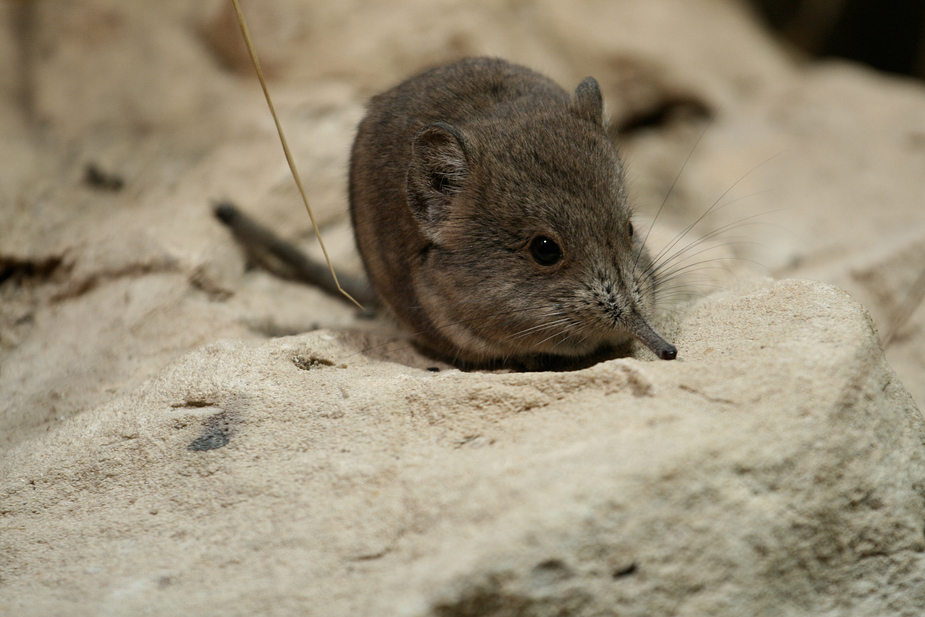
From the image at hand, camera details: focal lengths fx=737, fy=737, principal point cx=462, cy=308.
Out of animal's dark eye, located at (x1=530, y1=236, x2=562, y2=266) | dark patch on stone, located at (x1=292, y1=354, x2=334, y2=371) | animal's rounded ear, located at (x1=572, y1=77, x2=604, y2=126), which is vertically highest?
animal's rounded ear, located at (x1=572, y1=77, x2=604, y2=126)

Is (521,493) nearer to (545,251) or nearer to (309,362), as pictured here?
(545,251)

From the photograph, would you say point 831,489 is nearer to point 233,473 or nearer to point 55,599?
point 233,473

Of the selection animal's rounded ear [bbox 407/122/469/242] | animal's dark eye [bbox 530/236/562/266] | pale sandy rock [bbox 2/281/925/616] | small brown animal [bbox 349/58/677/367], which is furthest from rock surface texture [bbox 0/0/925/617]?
animal's rounded ear [bbox 407/122/469/242]

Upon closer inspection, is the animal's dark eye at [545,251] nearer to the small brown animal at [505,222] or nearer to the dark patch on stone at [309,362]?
the small brown animal at [505,222]

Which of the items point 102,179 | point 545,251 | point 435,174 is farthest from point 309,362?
point 102,179

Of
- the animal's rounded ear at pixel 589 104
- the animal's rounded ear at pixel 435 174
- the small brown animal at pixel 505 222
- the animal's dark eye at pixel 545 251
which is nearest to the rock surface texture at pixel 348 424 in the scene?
the small brown animal at pixel 505 222

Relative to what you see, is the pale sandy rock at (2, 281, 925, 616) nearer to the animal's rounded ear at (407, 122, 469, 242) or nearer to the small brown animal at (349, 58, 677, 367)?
the small brown animal at (349, 58, 677, 367)
